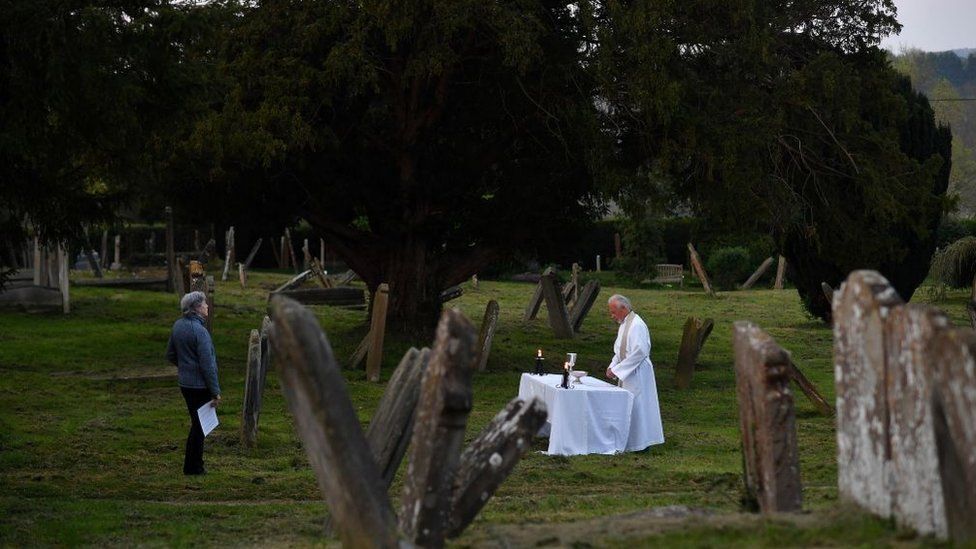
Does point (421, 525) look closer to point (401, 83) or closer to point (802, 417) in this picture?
point (802, 417)

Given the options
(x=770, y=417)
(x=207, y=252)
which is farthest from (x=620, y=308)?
(x=207, y=252)

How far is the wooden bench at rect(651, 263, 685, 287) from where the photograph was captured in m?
49.9

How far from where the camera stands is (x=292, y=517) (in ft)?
36.9

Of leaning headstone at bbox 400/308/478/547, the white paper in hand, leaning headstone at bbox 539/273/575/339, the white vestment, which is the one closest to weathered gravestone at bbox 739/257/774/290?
leaning headstone at bbox 539/273/575/339

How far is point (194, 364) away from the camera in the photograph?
14.1 meters

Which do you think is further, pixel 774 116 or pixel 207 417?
pixel 774 116

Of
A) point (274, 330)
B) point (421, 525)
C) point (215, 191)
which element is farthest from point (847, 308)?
point (215, 191)

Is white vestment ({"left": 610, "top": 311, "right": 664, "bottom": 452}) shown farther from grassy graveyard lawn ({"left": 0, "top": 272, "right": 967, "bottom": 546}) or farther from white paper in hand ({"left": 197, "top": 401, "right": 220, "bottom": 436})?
white paper in hand ({"left": 197, "top": 401, "right": 220, "bottom": 436})

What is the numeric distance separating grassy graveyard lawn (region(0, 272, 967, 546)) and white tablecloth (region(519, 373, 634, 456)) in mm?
240

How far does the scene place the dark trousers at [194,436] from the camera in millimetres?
14102

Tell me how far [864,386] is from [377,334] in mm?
16809

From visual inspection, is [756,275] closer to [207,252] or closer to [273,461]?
[207,252]

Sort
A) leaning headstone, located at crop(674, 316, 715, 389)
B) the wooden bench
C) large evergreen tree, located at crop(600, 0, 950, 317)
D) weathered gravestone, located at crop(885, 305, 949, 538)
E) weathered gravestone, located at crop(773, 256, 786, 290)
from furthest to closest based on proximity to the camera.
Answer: the wooden bench
weathered gravestone, located at crop(773, 256, 786, 290)
large evergreen tree, located at crop(600, 0, 950, 317)
leaning headstone, located at crop(674, 316, 715, 389)
weathered gravestone, located at crop(885, 305, 949, 538)

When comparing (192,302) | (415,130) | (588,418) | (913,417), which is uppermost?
(415,130)
